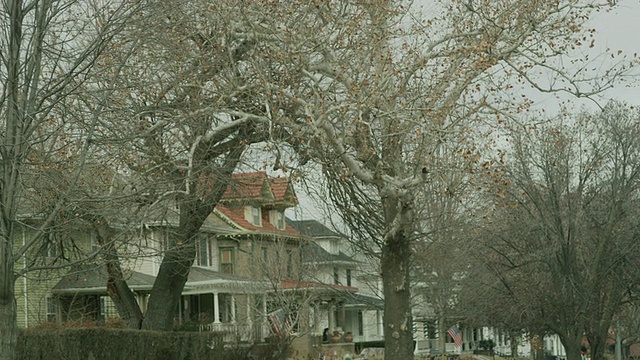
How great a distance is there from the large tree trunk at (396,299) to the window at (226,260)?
2995 centimetres


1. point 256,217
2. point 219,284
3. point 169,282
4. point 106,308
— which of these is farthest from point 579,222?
point 256,217

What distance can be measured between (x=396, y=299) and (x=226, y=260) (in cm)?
3059

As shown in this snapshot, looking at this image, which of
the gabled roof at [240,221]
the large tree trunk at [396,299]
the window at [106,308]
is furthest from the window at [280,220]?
the large tree trunk at [396,299]

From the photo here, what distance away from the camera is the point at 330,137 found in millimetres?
18484

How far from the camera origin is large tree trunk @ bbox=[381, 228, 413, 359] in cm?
2022

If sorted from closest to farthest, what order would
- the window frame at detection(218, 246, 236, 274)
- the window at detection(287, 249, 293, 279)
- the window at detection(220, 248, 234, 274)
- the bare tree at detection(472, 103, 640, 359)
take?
the bare tree at detection(472, 103, 640, 359) → the window at detection(287, 249, 293, 279) → the window frame at detection(218, 246, 236, 274) → the window at detection(220, 248, 234, 274)

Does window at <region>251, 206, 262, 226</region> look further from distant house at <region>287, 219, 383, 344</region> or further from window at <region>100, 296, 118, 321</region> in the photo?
window at <region>100, 296, 118, 321</region>

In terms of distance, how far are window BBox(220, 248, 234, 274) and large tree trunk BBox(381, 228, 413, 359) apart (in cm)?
2995

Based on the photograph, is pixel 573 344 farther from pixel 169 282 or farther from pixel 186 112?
pixel 186 112

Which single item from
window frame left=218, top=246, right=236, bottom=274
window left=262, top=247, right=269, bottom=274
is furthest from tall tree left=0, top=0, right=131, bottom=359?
window frame left=218, top=246, right=236, bottom=274

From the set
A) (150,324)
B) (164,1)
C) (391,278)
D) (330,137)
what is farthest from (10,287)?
(150,324)

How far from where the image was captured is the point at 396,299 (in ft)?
67.1

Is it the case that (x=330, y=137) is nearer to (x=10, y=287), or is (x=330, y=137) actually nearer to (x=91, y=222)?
(x=91, y=222)

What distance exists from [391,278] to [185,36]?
6.34 metres
